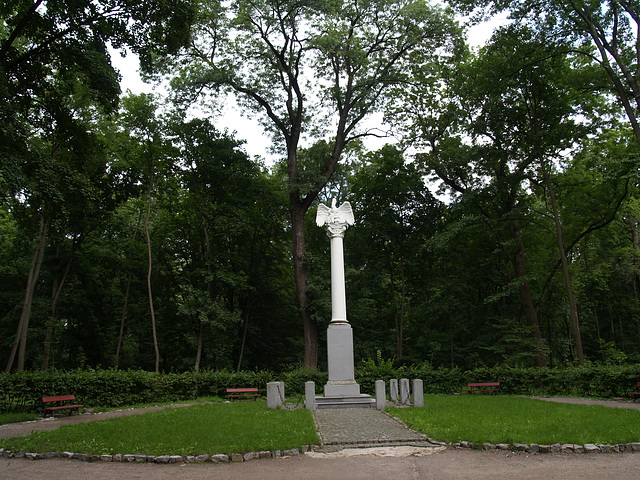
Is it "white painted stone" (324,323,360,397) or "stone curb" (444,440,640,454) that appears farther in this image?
"white painted stone" (324,323,360,397)

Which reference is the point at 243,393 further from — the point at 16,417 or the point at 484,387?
the point at 484,387

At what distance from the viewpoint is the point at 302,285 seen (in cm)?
2184

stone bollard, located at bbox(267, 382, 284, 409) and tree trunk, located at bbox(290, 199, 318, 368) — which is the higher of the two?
tree trunk, located at bbox(290, 199, 318, 368)

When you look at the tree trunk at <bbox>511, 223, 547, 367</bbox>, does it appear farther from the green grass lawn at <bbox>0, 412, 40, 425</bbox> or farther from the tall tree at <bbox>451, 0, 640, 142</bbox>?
the green grass lawn at <bbox>0, 412, 40, 425</bbox>

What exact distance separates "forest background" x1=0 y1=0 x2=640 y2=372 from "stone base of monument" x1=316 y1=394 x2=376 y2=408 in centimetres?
611

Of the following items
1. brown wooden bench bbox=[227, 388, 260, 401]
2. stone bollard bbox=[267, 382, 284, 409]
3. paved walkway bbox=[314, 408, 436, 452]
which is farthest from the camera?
brown wooden bench bbox=[227, 388, 260, 401]

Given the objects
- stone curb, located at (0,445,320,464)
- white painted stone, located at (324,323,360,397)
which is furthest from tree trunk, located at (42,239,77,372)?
stone curb, located at (0,445,320,464)

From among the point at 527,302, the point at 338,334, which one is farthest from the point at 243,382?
the point at 527,302

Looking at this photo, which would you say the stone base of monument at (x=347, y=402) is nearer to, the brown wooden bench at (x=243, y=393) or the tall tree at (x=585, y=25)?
the brown wooden bench at (x=243, y=393)

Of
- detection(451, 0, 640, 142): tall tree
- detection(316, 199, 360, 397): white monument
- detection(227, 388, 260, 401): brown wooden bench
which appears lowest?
detection(227, 388, 260, 401): brown wooden bench

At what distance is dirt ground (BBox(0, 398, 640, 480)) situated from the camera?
20.8 ft

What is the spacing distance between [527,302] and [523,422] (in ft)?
42.9

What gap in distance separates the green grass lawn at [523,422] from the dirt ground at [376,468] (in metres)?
0.61

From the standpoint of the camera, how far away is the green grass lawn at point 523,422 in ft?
26.2
